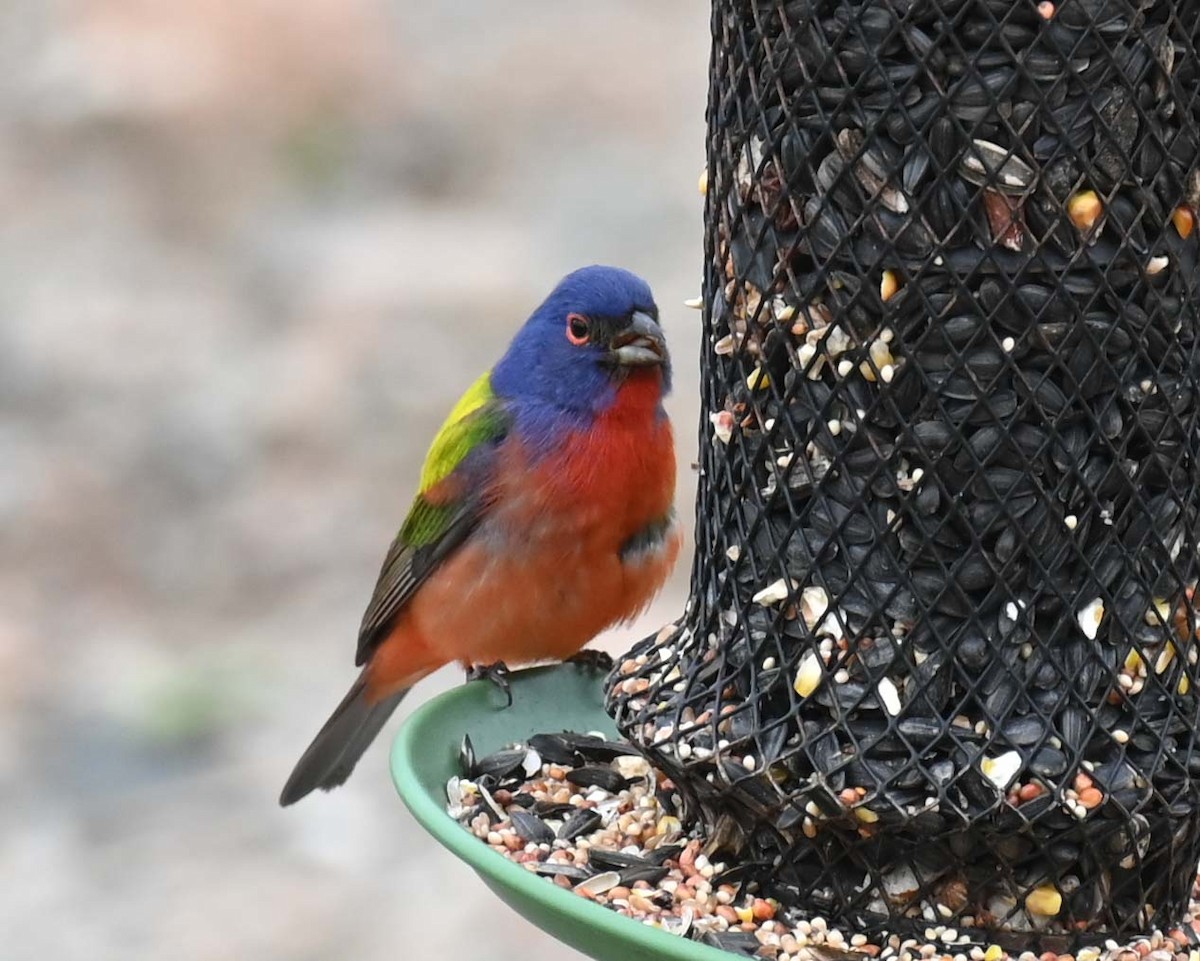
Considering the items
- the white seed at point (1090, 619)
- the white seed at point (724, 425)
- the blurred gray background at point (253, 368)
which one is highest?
the blurred gray background at point (253, 368)

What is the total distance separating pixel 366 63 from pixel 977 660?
1137 centimetres

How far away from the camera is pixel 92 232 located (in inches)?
527

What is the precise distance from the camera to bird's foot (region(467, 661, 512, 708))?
5.13 m

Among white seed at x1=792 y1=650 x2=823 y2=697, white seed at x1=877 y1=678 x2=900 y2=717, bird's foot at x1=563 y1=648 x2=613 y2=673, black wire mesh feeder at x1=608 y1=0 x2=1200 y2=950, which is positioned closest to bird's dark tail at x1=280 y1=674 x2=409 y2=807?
bird's foot at x1=563 y1=648 x2=613 y2=673

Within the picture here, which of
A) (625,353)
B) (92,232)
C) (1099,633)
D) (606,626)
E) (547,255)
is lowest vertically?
(1099,633)

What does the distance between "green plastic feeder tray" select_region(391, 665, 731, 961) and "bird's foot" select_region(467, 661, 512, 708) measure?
3 cm

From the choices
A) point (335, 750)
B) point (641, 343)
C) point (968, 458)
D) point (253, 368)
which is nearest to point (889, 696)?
point (968, 458)

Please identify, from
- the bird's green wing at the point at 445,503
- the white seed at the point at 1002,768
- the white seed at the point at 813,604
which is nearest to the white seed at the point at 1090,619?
the white seed at the point at 1002,768

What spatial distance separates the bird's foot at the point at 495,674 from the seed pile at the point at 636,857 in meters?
0.38

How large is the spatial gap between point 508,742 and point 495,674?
1.58 ft

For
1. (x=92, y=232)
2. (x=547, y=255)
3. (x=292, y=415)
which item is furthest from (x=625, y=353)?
(x=92, y=232)

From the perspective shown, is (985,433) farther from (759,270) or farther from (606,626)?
(606,626)

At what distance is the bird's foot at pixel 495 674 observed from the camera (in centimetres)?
513

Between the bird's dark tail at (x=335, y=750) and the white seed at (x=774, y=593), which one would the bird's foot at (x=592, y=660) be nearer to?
the bird's dark tail at (x=335, y=750)
